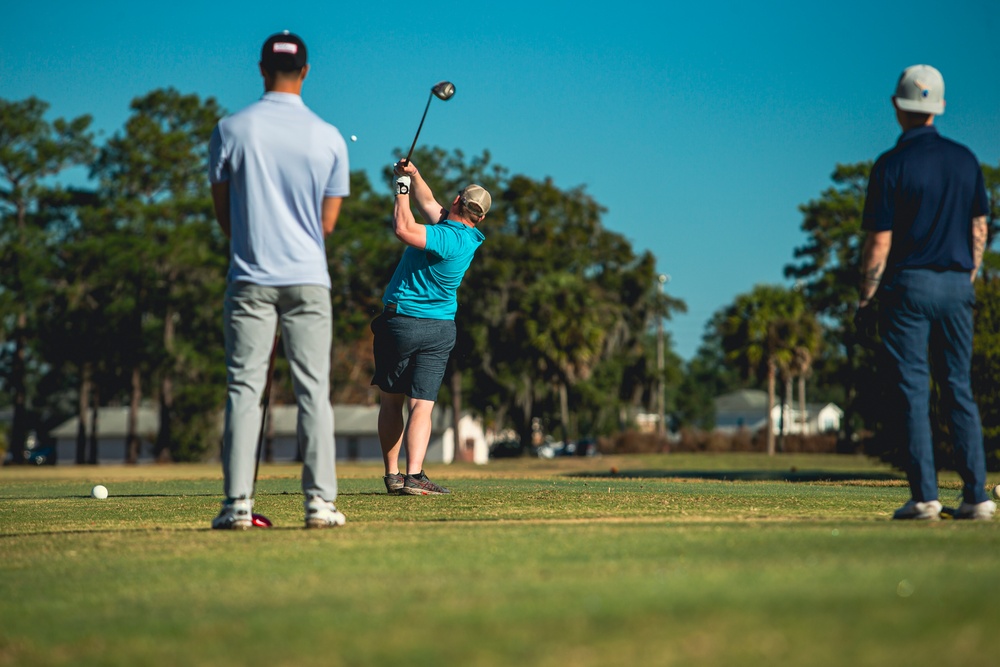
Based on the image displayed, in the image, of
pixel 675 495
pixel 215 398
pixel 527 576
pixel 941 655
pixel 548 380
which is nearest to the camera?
pixel 941 655

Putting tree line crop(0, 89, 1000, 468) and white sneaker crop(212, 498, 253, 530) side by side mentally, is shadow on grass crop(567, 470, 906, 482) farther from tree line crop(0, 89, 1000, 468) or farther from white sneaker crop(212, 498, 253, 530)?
tree line crop(0, 89, 1000, 468)

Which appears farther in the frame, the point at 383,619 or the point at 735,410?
the point at 735,410

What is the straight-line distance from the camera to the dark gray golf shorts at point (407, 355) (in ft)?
29.7

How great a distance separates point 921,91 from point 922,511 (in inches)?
86.2

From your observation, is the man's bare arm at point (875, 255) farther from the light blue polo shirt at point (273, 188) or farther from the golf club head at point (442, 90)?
the golf club head at point (442, 90)

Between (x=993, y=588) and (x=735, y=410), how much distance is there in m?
149

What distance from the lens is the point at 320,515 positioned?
606 cm

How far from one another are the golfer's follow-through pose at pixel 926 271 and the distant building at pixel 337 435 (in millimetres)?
79935

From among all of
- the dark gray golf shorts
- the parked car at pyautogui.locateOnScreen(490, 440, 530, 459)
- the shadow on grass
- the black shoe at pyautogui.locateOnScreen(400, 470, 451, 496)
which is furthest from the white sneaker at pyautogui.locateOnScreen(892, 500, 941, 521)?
the parked car at pyautogui.locateOnScreen(490, 440, 530, 459)

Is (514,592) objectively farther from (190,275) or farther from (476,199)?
(190,275)

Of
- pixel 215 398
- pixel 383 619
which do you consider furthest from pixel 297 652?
pixel 215 398

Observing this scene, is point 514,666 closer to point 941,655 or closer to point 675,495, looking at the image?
point 941,655

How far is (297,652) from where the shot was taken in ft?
10.0

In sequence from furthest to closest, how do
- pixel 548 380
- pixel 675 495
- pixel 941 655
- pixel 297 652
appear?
pixel 548 380
pixel 675 495
pixel 297 652
pixel 941 655
